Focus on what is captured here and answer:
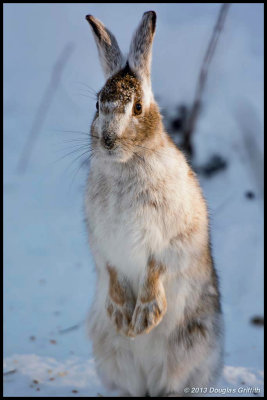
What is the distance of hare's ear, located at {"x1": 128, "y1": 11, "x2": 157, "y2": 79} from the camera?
253 cm

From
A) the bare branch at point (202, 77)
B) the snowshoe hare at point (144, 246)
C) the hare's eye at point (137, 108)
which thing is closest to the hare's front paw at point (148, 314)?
the snowshoe hare at point (144, 246)

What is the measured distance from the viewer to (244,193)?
18.3 ft

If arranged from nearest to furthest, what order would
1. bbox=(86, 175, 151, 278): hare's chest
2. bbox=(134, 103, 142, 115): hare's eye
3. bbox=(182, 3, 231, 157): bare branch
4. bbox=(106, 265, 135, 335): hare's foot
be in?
bbox=(134, 103, 142, 115): hare's eye
bbox=(86, 175, 151, 278): hare's chest
bbox=(106, 265, 135, 335): hare's foot
bbox=(182, 3, 231, 157): bare branch

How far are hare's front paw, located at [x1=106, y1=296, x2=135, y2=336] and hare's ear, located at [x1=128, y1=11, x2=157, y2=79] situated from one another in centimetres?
116

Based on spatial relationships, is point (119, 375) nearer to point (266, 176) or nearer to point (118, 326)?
point (118, 326)

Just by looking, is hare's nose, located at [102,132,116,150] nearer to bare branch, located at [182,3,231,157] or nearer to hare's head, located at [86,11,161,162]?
hare's head, located at [86,11,161,162]

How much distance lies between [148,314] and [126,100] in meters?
1.05

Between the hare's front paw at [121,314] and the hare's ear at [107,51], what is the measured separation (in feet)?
3.81

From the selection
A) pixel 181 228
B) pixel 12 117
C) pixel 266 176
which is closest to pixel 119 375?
pixel 181 228

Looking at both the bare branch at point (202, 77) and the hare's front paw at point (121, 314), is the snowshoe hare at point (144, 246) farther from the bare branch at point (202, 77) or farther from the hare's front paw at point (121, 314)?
the bare branch at point (202, 77)

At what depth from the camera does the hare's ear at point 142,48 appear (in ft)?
8.30

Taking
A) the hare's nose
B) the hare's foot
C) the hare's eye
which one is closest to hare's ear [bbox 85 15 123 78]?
the hare's eye

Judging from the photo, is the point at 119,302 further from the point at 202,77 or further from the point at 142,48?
the point at 202,77

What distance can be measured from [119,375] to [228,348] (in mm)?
1236
